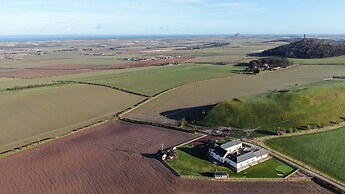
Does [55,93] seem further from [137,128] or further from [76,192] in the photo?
[76,192]

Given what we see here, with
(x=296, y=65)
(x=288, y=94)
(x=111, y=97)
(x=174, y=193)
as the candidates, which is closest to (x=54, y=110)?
(x=111, y=97)

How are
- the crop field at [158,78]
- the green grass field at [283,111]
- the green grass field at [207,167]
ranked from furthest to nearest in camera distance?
the crop field at [158,78] → the green grass field at [283,111] → the green grass field at [207,167]

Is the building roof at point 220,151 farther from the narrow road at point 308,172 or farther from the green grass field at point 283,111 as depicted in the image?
the green grass field at point 283,111

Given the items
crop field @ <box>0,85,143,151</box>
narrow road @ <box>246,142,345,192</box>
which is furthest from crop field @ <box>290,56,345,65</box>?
narrow road @ <box>246,142,345,192</box>

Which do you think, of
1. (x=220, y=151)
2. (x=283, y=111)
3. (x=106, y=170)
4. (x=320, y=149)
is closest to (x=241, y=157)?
(x=220, y=151)

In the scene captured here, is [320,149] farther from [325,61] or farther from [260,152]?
[325,61]

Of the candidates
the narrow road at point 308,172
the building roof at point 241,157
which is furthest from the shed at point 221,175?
the narrow road at point 308,172
